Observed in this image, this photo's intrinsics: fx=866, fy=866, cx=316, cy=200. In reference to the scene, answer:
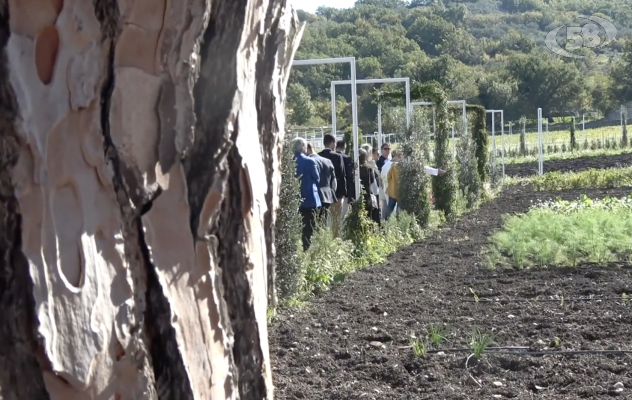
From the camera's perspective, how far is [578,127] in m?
53.1

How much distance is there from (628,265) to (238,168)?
8127 millimetres

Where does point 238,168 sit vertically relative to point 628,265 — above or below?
above

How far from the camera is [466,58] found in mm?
83812

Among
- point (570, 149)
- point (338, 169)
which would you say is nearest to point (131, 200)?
point (338, 169)

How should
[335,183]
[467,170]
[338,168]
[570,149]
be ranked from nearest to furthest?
[335,183], [338,168], [467,170], [570,149]

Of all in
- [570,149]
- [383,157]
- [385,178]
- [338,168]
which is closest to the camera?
[338,168]

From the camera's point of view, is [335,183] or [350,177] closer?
[335,183]

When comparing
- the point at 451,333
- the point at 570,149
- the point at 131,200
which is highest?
the point at 131,200

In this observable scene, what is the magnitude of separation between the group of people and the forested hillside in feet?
52.6

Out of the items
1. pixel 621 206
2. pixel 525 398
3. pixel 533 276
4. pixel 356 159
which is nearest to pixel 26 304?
pixel 525 398

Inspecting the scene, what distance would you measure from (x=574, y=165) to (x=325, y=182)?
22.6 meters

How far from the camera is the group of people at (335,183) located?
9.66 meters

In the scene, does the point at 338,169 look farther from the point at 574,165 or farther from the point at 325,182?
the point at 574,165

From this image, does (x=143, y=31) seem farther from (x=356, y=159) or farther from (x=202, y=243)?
(x=356, y=159)
